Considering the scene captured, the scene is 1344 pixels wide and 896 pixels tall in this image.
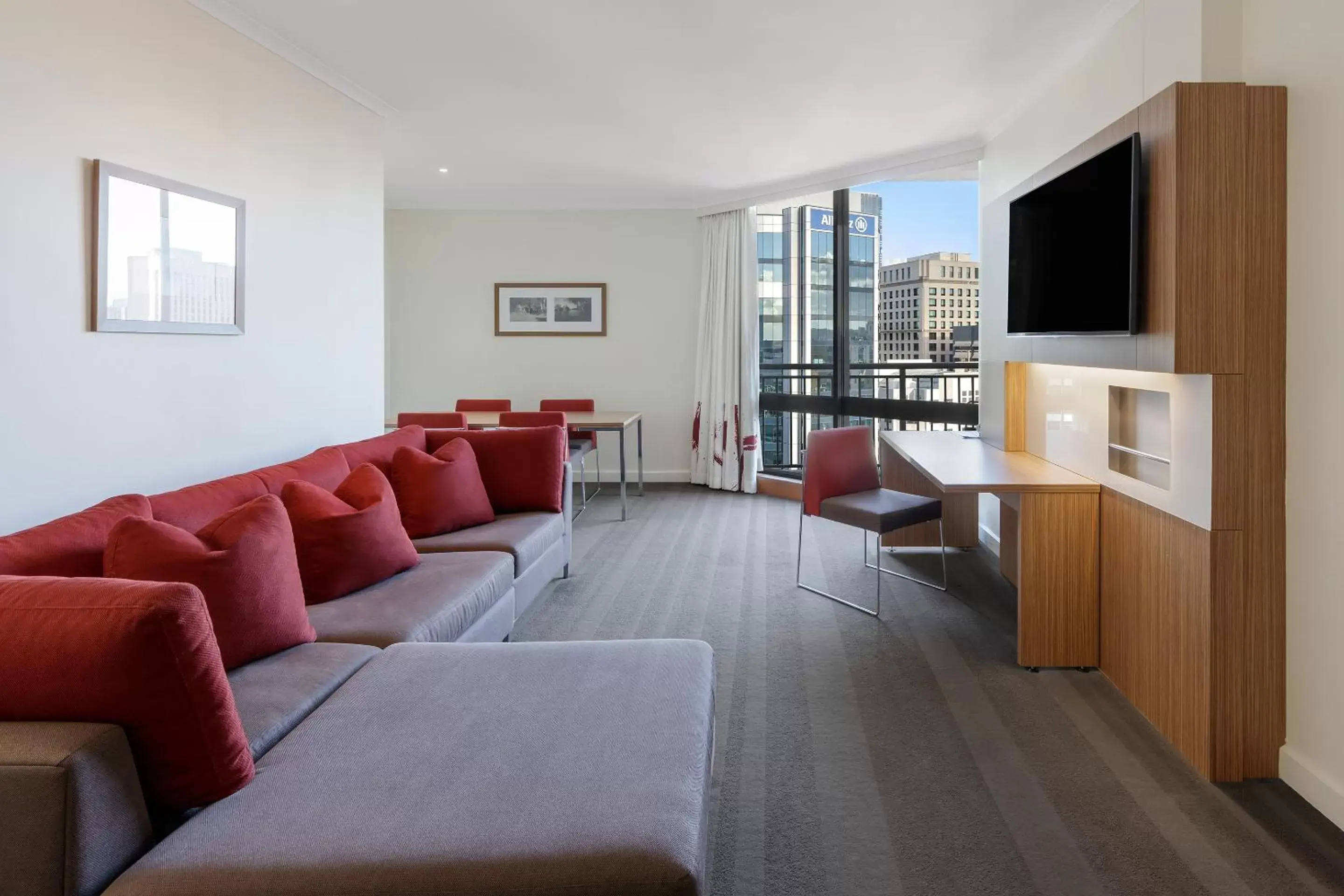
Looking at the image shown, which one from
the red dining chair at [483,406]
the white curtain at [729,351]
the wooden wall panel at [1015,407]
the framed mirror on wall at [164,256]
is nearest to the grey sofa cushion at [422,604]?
the framed mirror on wall at [164,256]

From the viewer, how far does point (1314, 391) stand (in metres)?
2.31

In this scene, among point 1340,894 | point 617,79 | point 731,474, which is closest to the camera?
point 1340,894

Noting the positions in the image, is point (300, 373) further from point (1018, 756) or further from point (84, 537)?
point (1018, 756)

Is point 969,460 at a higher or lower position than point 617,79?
lower

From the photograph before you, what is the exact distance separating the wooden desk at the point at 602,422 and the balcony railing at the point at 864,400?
1.08m

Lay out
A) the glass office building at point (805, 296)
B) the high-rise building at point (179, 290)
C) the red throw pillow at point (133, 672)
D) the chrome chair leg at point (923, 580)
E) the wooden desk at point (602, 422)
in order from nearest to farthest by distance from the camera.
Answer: the red throw pillow at point (133, 672)
the high-rise building at point (179, 290)
the chrome chair leg at point (923, 580)
the wooden desk at point (602, 422)
the glass office building at point (805, 296)

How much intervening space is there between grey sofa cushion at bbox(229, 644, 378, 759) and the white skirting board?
242cm

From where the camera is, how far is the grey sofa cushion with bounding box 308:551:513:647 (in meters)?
2.59

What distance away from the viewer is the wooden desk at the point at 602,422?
6332mm

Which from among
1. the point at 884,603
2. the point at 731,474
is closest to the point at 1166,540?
the point at 884,603

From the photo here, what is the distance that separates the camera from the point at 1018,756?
8.75ft

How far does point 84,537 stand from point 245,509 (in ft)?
1.16

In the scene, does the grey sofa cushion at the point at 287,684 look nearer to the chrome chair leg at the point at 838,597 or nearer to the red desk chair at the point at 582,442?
the chrome chair leg at the point at 838,597

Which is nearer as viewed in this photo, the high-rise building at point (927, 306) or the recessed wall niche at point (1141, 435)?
the recessed wall niche at point (1141, 435)
